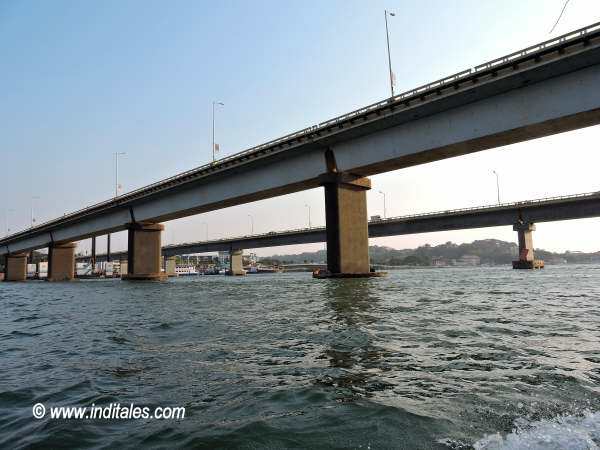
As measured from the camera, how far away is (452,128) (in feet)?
106

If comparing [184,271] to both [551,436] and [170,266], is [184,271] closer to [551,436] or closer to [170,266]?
[170,266]

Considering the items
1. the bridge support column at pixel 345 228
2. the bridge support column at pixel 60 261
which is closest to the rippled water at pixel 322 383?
the bridge support column at pixel 345 228

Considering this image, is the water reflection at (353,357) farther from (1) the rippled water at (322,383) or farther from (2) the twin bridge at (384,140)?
(2) the twin bridge at (384,140)

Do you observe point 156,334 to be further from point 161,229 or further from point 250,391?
point 161,229

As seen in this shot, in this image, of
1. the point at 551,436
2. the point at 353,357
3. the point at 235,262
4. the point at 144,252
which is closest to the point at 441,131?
the point at 353,357

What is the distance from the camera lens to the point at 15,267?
11669cm

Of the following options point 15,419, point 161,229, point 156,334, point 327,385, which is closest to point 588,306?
point 327,385

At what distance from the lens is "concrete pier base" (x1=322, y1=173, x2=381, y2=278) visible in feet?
128

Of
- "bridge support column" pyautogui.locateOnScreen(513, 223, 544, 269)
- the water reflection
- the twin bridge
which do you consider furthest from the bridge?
the water reflection

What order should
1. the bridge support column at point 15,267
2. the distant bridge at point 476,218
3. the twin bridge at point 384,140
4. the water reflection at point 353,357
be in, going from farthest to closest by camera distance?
the bridge support column at point 15,267, the distant bridge at point 476,218, the twin bridge at point 384,140, the water reflection at point 353,357

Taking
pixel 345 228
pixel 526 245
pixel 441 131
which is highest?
pixel 441 131

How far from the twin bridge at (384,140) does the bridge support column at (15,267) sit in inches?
2866

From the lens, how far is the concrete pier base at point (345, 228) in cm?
3900

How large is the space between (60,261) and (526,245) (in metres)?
106
